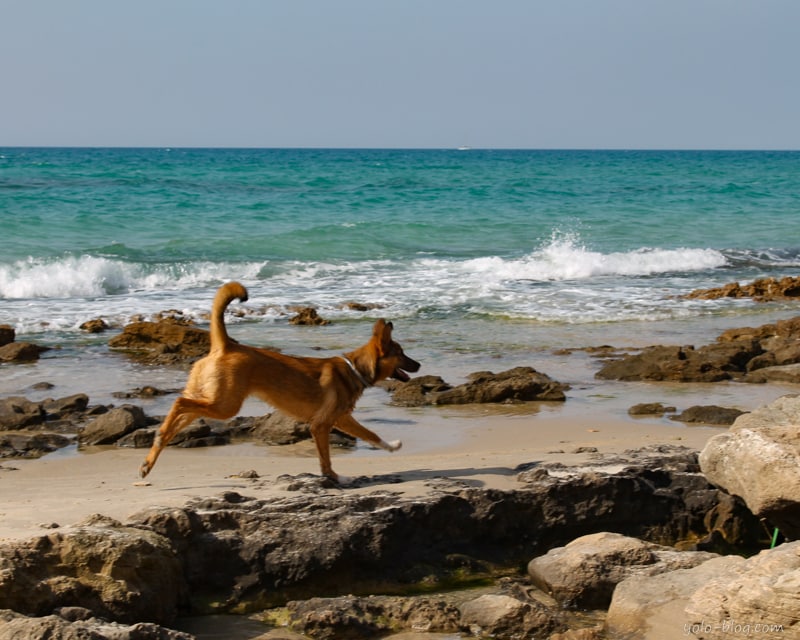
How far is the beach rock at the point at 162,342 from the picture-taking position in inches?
523

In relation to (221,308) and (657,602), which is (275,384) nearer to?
(221,308)

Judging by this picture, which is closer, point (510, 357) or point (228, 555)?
point (228, 555)

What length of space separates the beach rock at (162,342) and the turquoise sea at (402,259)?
0.47 meters

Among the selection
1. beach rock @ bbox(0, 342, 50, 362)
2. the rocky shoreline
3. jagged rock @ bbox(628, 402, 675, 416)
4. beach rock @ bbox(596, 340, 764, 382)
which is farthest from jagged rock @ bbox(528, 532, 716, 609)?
beach rock @ bbox(0, 342, 50, 362)

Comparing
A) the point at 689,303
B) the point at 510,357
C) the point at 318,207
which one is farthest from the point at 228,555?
the point at 318,207

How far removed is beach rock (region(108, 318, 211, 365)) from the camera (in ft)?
43.5

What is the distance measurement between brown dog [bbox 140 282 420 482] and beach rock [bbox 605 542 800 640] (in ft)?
7.45

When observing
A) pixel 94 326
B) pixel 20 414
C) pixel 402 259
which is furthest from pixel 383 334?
→ pixel 402 259

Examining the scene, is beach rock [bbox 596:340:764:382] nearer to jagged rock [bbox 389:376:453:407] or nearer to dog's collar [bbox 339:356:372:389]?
jagged rock [bbox 389:376:453:407]

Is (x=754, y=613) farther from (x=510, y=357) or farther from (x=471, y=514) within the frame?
(x=510, y=357)

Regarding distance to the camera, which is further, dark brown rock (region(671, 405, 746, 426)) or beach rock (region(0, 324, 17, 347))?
beach rock (region(0, 324, 17, 347))

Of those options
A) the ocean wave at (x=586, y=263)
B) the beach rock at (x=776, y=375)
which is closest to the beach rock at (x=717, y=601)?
the beach rock at (x=776, y=375)

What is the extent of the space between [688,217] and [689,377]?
994 inches

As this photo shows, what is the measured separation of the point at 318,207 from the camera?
120 feet
